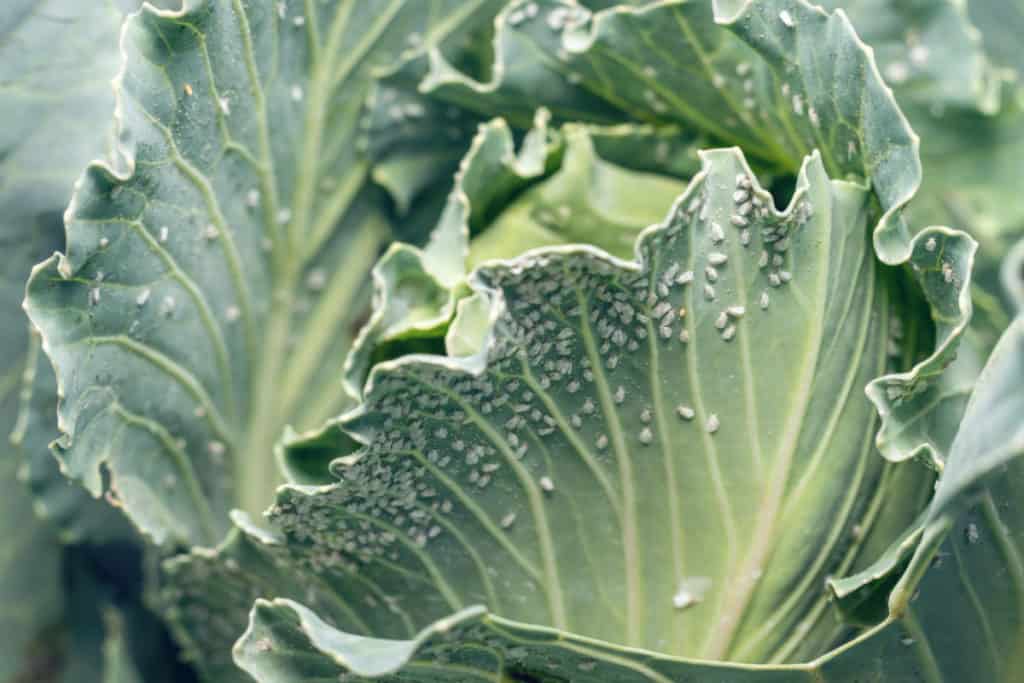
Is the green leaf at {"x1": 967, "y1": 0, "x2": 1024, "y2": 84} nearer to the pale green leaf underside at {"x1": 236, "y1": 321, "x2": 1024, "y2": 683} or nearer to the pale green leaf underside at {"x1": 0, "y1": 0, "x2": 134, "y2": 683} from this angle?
the pale green leaf underside at {"x1": 236, "y1": 321, "x2": 1024, "y2": 683}

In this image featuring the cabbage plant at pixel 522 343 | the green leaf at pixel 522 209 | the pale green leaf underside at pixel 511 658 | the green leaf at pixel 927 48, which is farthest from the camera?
the green leaf at pixel 927 48

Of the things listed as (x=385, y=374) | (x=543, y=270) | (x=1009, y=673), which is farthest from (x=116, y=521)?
(x=1009, y=673)

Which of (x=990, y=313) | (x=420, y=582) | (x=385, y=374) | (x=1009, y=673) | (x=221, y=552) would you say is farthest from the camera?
(x=990, y=313)

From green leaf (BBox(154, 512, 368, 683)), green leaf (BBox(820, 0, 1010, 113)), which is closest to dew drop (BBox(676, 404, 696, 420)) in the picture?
green leaf (BBox(154, 512, 368, 683))

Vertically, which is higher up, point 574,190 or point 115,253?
point 115,253

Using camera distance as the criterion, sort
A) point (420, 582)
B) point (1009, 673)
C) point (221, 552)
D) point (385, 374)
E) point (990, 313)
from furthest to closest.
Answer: point (990, 313) → point (221, 552) → point (420, 582) → point (1009, 673) → point (385, 374)

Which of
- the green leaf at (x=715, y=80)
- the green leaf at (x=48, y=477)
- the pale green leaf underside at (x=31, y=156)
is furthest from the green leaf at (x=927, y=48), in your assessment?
the green leaf at (x=48, y=477)

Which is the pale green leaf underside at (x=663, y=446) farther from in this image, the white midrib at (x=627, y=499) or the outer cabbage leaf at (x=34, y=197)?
Answer: the outer cabbage leaf at (x=34, y=197)

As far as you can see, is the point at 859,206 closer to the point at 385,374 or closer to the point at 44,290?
the point at 385,374
